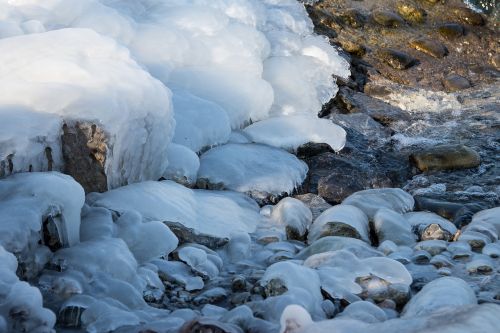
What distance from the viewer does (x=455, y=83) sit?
6355 millimetres

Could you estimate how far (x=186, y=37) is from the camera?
496 cm

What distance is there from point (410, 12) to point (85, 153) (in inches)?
207

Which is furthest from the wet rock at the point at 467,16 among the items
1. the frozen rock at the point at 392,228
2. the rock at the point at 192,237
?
the rock at the point at 192,237

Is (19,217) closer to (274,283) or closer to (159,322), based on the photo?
(159,322)

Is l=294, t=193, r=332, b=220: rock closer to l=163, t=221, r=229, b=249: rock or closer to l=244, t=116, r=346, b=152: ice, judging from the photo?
l=244, t=116, r=346, b=152: ice

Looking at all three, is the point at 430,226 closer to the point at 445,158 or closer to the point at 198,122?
the point at 445,158

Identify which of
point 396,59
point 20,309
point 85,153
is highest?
point 20,309

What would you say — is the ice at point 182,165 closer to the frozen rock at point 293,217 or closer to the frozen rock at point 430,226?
the frozen rock at point 293,217

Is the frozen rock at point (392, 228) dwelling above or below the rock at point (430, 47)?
above

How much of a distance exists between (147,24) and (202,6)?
67 cm

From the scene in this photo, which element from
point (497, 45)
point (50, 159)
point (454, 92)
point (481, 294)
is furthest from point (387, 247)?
point (497, 45)

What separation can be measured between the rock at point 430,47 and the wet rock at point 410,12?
18.1 inches

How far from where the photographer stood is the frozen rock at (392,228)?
3303mm

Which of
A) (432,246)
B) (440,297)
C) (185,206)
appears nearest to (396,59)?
(432,246)
